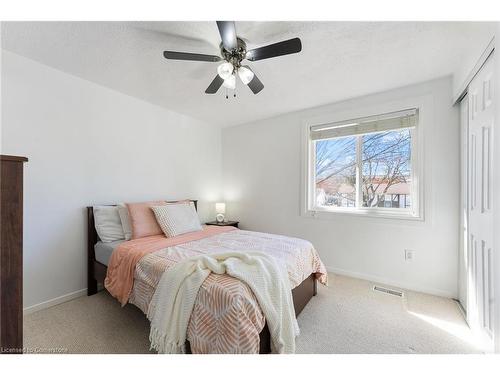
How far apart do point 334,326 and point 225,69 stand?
90.3 inches

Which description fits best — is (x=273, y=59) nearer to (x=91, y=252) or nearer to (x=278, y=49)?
(x=278, y=49)

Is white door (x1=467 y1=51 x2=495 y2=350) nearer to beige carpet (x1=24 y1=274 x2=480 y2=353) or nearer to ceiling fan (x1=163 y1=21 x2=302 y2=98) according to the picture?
beige carpet (x1=24 y1=274 x2=480 y2=353)

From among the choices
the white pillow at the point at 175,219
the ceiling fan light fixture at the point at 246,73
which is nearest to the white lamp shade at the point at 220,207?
the white pillow at the point at 175,219

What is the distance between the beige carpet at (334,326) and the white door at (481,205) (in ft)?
0.84

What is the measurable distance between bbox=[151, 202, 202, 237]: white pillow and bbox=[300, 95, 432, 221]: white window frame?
163 centimetres

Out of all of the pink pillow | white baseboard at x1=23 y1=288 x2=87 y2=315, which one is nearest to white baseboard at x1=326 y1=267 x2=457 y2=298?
the pink pillow

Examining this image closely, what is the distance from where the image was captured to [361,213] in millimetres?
2725

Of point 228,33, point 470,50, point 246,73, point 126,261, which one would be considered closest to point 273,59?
point 246,73

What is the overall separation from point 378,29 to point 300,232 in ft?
8.16

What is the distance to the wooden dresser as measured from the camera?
860 millimetres

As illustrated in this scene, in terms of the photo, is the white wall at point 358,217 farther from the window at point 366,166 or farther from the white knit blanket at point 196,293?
the white knit blanket at point 196,293

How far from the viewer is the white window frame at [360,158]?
2.35 meters

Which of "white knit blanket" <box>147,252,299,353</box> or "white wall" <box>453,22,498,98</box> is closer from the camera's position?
"white knit blanket" <box>147,252,299,353</box>
